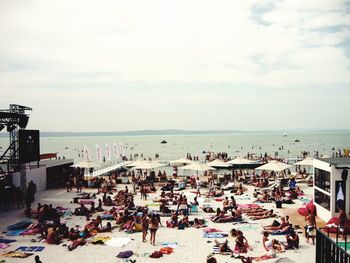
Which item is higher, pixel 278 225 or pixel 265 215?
pixel 278 225

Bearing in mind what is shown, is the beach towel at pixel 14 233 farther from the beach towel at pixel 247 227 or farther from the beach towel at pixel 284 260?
the beach towel at pixel 284 260

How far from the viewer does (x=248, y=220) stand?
17.5 metres

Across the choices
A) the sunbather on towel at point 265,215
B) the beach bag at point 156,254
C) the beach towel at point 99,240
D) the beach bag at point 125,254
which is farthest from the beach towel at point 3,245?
the sunbather on towel at point 265,215

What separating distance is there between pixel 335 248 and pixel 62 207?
17.8 metres

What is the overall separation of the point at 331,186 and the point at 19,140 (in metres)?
18.5

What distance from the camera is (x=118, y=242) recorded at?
45.8 feet

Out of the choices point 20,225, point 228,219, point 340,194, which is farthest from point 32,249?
point 340,194

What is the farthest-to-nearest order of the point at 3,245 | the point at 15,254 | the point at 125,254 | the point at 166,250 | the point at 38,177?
1. the point at 38,177
2. the point at 3,245
3. the point at 166,250
4. the point at 15,254
5. the point at 125,254

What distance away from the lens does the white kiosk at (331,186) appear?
1516 cm

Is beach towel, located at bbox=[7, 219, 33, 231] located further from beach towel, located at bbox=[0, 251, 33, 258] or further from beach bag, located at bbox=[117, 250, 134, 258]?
beach bag, located at bbox=[117, 250, 134, 258]

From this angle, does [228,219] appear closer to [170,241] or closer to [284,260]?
[170,241]

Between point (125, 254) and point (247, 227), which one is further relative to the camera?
point (247, 227)

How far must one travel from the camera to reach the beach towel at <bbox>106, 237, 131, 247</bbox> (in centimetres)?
1372

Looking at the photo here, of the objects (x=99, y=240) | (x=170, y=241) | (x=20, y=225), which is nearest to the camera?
(x=99, y=240)
